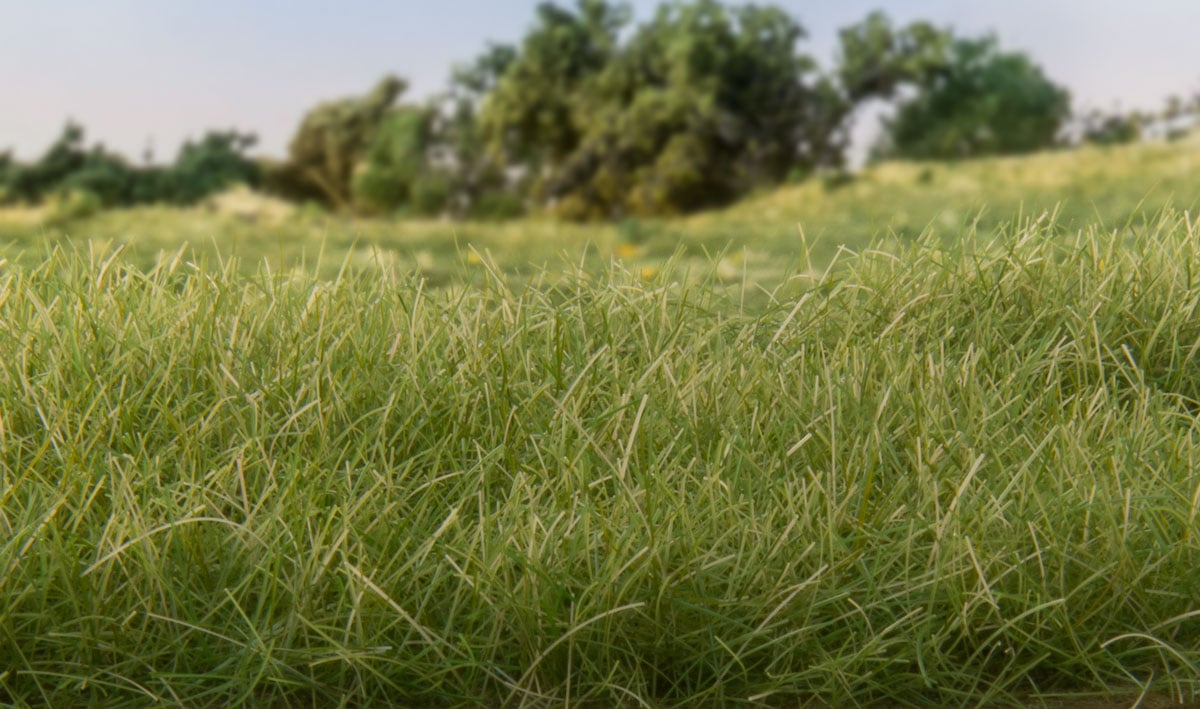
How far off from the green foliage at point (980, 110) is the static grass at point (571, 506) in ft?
48.1

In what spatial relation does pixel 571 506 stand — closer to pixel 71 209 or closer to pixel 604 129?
pixel 71 209

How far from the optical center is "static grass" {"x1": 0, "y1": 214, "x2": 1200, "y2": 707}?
1870 millimetres

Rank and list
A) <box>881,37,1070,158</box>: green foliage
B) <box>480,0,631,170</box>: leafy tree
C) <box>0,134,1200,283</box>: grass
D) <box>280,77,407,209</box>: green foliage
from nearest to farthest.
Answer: <box>0,134,1200,283</box>: grass < <box>480,0,631,170</box>: leafy tree < <box>280,77,407,209</box>: green foliage < <box>881,37,1070,158</box>: green foliage

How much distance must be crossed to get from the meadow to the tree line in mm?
10589

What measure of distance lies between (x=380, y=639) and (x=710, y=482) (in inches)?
22.9

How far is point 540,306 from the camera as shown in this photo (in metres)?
2.80

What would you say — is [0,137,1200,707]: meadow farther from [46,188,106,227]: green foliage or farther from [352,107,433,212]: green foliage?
[352,107,433,212]: green foliage

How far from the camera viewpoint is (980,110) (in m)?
19.8

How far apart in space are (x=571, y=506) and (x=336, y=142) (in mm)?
15734

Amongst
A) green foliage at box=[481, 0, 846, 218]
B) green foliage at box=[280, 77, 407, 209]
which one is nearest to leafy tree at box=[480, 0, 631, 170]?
green foliage at box=[481, 0, 846, 218]

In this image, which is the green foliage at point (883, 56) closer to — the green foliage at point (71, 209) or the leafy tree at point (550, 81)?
the leafy tree at point (550, 81)

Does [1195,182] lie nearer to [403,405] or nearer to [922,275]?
[922,275]

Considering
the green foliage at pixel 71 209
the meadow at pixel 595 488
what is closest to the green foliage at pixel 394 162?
the green foliage at pixel 71 209

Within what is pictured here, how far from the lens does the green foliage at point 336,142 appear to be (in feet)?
55.8
